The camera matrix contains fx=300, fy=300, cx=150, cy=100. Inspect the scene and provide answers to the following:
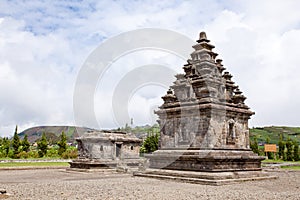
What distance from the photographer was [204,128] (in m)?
18.7

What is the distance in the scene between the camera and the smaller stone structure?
94.9 feet

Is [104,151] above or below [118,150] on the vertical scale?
below

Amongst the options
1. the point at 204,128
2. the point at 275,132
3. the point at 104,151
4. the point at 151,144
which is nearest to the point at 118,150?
the point at 104,151

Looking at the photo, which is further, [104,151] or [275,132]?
[275,132]

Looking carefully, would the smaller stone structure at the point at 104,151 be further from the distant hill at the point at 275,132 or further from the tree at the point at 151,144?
the distant hill at the point at 275,132

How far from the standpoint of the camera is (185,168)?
60.1 ft

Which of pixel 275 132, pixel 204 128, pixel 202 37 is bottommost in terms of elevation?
pixel 204 128

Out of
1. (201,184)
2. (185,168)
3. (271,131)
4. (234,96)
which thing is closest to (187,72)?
(234,96)

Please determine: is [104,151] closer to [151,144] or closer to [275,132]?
[151,144]

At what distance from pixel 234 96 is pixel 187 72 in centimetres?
374

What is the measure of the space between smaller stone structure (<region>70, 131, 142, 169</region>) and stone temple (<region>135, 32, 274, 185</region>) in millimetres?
9556

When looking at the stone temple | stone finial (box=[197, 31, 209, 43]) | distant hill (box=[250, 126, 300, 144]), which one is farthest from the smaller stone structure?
distant hill (box=[250, 126, 300, 144])

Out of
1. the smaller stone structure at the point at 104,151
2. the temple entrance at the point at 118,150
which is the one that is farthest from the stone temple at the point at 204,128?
the temple entrance at the point at 118,150

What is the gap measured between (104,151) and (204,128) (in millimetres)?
14169
